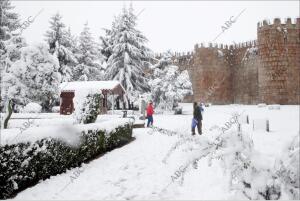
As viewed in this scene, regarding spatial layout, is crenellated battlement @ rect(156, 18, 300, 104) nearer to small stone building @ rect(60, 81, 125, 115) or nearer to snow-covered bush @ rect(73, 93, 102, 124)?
small stone building @ rect(60, 81, 125, 115)

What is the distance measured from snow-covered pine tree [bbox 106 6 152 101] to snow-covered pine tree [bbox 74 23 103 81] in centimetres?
547

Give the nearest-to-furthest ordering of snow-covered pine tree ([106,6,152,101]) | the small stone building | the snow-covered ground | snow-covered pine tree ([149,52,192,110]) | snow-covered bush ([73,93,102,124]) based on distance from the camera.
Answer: the snow-covered ground, snow-covered bush ([73,93,102,124]), the small stone building, snow-covered pine tree ([149,52,192,110]), snow-covered pine tree ([106,6,152,101])

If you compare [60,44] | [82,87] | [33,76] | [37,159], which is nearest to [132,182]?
[37,159]

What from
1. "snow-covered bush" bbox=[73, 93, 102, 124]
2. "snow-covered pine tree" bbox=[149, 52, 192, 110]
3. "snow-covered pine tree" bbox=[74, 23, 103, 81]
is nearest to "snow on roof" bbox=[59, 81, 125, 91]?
"snow-covered pine tree" bbox=[149, 52, 192, 110]

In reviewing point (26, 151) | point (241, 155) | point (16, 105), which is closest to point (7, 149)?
point (26, 151)

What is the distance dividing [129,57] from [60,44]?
8975 millimetres

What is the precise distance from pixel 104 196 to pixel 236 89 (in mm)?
38407

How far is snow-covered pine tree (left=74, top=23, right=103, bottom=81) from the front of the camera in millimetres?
42219

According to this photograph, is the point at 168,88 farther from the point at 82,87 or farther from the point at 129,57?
the point at 82,87

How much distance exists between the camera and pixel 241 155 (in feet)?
10.6

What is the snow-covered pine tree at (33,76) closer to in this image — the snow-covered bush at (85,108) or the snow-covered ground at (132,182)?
the snow-covered bush at (85,108)

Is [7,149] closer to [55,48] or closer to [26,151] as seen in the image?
[26,151]

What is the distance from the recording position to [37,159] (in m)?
7.15

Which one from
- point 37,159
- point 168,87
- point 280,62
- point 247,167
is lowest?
point 37,159
